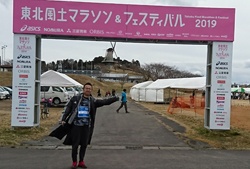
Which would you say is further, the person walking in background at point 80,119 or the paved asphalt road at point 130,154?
the paved asphalt road at point 130,154

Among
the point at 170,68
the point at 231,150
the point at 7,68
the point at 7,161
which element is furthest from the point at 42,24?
the point at 7,68

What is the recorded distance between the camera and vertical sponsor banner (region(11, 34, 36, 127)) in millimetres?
9672

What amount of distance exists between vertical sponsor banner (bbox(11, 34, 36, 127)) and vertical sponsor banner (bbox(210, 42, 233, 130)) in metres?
6.45

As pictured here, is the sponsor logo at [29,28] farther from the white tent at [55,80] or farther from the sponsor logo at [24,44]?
the white tent at [55,80]

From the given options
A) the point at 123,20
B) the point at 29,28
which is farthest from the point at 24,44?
the point at 123,20

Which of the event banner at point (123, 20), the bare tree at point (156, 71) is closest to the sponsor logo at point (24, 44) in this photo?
the event banner at point (123, 20)

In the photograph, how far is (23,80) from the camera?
9.70 metres

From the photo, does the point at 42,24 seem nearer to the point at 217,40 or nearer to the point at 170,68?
the point at 217,40

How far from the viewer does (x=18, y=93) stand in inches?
381

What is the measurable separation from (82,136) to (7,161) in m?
1.98

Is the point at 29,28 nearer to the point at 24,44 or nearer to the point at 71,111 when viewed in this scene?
the point at 24,44

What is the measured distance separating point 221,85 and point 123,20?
4.21 metres

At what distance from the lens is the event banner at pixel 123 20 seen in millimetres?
9570

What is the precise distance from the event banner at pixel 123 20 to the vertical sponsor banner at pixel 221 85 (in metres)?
0.43
